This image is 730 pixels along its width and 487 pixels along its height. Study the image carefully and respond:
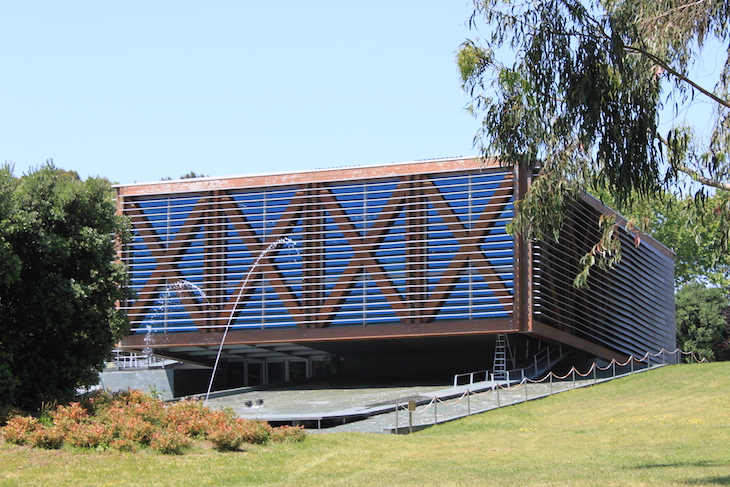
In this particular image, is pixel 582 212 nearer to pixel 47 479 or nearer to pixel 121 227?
pixel 121 227

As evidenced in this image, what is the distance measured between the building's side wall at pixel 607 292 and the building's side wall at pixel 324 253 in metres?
2.71

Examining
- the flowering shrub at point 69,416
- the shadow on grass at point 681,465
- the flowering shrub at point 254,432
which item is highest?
the flowering shrub at point 69,416

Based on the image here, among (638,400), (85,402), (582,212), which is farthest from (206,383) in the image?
Answer: (85,402)

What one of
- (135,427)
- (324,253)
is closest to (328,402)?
(324,253)

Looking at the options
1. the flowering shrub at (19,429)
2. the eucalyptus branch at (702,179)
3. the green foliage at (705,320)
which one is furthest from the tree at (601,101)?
the green foliage at (705,320)

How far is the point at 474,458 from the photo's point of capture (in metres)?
20.6

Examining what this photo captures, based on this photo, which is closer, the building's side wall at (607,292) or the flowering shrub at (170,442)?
the flowering shrub at (170,442)

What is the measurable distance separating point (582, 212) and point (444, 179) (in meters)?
7.57

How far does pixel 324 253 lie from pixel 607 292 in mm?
14983

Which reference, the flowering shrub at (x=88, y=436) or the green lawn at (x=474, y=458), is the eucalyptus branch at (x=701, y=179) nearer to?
the green lawn at (x=474, y=458)

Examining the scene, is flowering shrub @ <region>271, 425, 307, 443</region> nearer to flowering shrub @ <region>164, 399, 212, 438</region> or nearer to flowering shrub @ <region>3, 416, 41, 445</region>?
flowering shrub @ <region>164, 399, 212, 438</region>

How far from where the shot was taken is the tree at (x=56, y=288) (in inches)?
891

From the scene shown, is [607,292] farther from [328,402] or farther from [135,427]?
[135,427]

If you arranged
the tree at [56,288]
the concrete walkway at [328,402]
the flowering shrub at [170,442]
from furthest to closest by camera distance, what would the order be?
the concrete walkway at [328,402] → the tree at [56,288] → the flowering shrub at [170,442]
